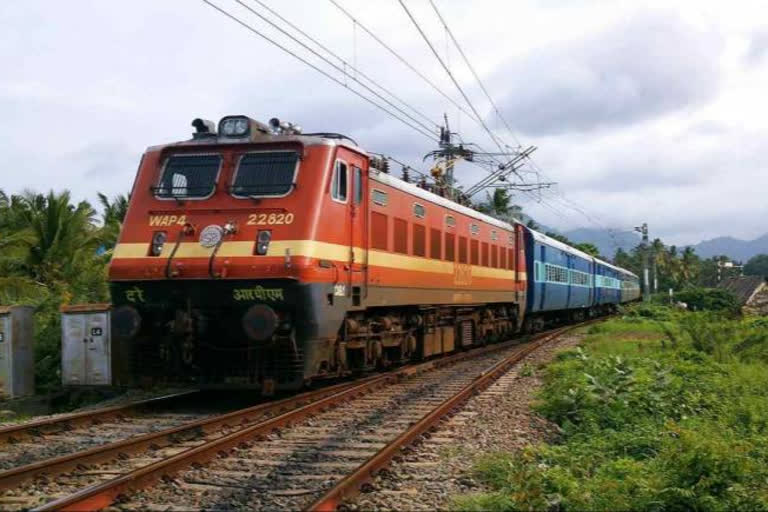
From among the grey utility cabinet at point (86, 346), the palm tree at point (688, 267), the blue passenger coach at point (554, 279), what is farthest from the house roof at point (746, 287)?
the grey utility cabinet at point (86, 346)

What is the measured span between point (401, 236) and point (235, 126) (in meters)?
3.47

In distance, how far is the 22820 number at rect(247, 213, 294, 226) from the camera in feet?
33.0

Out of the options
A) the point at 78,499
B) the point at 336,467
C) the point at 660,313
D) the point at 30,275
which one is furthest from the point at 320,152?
the point at 660,313

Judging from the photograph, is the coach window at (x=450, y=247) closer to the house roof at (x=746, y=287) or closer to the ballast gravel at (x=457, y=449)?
the ballast gravel at (x=457, y=449)

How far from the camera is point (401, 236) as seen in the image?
43.2ft

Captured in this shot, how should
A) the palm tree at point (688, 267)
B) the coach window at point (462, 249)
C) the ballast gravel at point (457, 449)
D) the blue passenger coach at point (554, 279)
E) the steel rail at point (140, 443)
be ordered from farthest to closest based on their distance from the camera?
the palm tree at point (688, 267) → the blue passenger coach at point (554, 279) → the coach window at point (462, 249) → the steel rail at point (140, 443) → the ballast gravel at point (457, 449)

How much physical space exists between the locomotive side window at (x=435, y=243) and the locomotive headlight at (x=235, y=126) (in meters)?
4.82

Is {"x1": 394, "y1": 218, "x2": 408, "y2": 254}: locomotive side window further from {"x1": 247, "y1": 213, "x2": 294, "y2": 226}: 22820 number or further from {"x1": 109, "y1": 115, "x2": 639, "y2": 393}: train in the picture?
{"x1": 247, "y1": 213, "x2": 294, "y2": 226}: 22820 number

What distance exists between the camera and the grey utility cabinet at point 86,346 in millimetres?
12727

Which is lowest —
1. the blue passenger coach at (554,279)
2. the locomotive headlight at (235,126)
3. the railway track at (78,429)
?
the railway track at (78,429)

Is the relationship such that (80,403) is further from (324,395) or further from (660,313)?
(660,313)

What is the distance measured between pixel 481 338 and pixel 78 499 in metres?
15.5

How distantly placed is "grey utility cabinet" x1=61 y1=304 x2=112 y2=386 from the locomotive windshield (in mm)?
3752

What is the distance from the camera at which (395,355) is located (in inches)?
576
